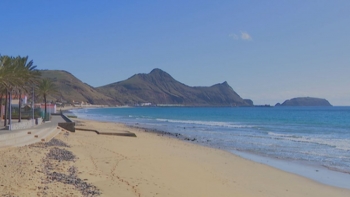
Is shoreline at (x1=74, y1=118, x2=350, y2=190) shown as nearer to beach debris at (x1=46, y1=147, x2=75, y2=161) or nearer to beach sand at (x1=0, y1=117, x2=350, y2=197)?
beach sand at (x1=0, y1=117, x2=350, y2=197)

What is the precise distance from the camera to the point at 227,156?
65.4 ft

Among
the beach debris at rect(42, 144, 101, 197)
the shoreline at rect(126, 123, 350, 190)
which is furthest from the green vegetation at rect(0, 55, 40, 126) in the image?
the shoreline at rect(126, 123, 350, 190)

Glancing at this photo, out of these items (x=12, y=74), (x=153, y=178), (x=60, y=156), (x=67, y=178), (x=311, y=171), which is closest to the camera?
(x=67, y=178)

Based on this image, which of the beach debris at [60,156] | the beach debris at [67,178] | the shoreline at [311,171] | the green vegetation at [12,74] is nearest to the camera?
the beach debris at [67,178]

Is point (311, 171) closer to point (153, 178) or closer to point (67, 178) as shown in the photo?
point (153, 178)

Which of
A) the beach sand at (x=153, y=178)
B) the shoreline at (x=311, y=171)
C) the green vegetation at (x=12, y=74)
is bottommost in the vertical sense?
the shoreline at (x=311, y=171)

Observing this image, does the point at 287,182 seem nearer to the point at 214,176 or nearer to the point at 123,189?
the point at 214,176

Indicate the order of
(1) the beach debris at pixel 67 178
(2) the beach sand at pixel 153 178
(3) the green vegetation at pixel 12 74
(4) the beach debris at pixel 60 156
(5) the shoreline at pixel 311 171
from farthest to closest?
(3) the green vegetation at pixel 12 74
(5) the shoreline at pixel 311 171
(4) the beach debris at pixel 60 156
(2) the beach sand at pixel 153 178
(1) the beach debris at pixel 67 178

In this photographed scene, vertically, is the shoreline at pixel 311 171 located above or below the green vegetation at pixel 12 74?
below

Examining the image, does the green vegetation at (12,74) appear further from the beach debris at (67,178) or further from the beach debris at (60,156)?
the beach debris at (67,178)

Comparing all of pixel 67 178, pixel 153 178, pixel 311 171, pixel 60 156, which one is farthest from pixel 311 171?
pixel 67 178

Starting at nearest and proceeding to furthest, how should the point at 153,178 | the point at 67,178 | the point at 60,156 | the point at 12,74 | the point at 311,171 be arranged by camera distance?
the point at 67,178 → the point at 153,178 → the point at 60,156 → the point at 311,171 → the point at 12,74

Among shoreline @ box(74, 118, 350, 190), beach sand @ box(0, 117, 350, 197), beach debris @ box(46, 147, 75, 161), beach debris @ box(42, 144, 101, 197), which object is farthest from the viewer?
shoreline @ box(74, 118, 350, 190)

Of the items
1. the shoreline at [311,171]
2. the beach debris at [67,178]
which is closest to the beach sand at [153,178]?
the beach debris at [67,178]
